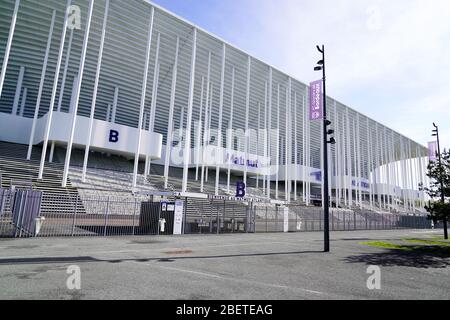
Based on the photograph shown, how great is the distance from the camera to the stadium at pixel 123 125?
21.4m

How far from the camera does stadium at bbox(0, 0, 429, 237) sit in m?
21.4

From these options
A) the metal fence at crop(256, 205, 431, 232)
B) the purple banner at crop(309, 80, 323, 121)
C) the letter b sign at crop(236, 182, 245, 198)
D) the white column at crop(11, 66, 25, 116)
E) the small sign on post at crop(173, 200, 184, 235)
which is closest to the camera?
the purple banner at crop(309, 80, 323, 121)

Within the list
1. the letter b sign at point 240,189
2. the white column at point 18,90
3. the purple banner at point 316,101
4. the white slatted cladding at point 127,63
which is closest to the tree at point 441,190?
the purple banner at point 316,101

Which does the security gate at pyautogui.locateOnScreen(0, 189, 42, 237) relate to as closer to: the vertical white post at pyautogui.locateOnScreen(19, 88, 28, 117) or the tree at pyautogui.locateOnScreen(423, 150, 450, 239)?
the tree at pyautogui.locateOnScreen(423, 150, 450, 239)

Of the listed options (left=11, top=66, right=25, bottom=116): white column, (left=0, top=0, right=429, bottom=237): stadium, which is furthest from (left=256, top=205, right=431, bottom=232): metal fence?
(left=11, top=66, right=25, bottom=116): white column

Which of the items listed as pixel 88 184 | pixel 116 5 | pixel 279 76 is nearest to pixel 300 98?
pixel 279 76

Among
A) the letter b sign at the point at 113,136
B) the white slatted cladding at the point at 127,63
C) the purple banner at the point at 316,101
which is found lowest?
the purple banner at the point at 316,101

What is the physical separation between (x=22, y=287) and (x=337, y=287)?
6530mm

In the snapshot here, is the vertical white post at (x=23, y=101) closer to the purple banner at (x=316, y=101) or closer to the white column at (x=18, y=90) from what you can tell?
the white column at (x=18, y=90)

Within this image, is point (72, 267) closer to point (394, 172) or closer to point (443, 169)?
point (443, 169)

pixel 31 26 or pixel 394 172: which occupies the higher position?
pixel 31 26

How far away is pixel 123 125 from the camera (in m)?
38.6
